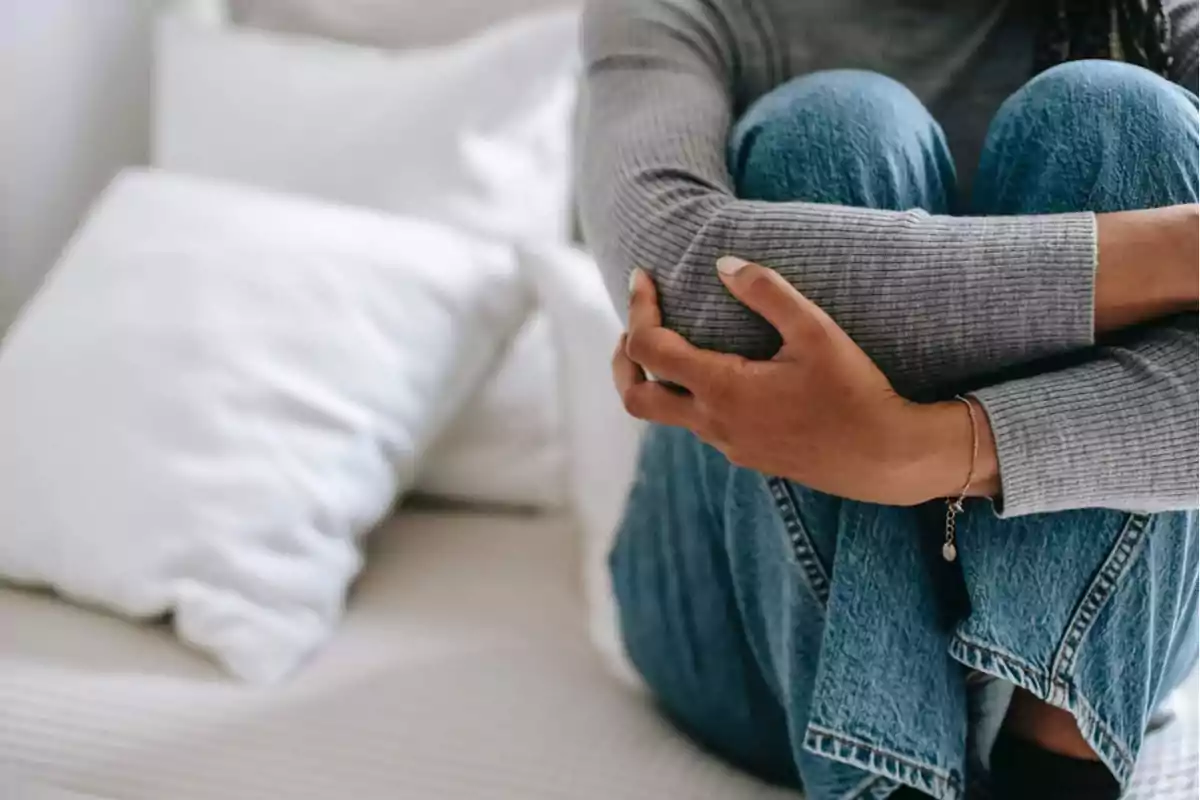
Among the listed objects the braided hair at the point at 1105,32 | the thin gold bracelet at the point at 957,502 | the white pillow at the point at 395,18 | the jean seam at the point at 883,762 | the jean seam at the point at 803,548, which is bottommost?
the jean seam at the point at 883,762

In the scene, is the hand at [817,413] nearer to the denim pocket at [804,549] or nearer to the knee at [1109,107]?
the denim pocket at [804,549]

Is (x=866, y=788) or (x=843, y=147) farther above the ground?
(x=843, y=147)

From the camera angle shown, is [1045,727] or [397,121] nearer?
[1045,727]

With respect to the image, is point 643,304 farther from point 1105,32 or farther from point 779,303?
point 1105,32

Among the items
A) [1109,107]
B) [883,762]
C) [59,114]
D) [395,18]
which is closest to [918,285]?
[1109,107]

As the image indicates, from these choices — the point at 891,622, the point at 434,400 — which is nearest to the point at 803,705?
the point at 891,622

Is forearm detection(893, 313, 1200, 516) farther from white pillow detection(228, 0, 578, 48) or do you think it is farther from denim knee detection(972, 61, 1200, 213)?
white pillow detection(228, 0, 578, 48)

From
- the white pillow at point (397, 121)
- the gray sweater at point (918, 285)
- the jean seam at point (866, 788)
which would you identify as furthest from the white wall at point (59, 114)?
the jean seam at point (866, 788)

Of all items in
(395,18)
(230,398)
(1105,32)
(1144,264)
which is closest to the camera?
(1144,264)

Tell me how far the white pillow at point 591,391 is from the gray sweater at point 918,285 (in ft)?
0.80

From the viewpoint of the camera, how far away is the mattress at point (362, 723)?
2.75 ft

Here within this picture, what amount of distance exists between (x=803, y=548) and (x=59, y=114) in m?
1.03

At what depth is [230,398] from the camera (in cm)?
98

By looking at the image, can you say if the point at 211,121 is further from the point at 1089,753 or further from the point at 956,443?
the point at 1089,753
